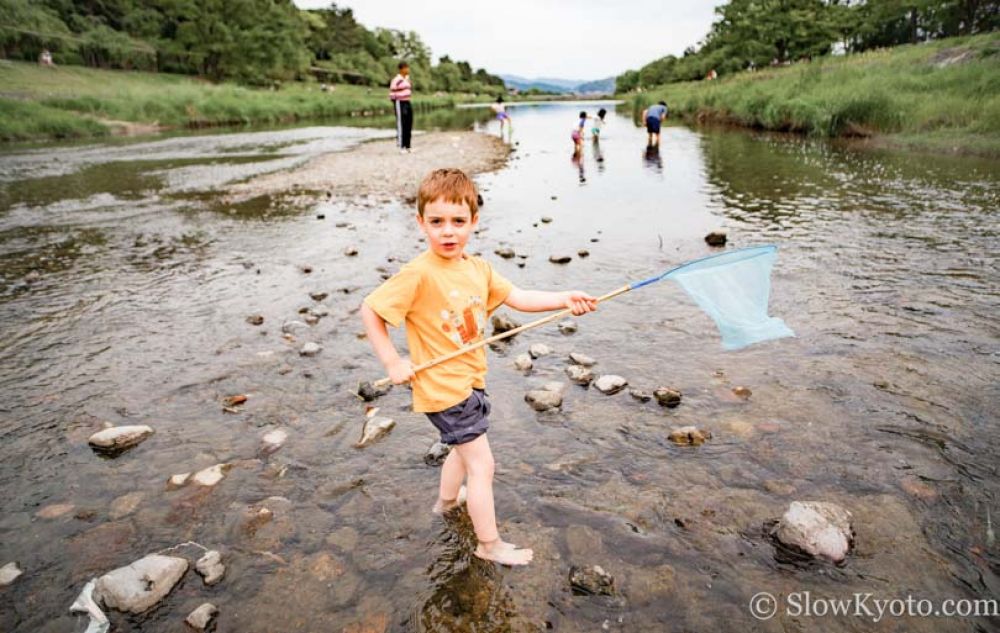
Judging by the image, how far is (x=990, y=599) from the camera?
2.74m

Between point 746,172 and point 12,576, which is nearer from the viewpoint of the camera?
point 12,576

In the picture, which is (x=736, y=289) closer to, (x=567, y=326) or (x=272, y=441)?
(x=567, y=326)

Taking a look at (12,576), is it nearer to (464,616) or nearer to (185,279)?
(464,616)

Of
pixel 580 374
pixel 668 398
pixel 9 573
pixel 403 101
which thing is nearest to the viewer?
pixel 9 573

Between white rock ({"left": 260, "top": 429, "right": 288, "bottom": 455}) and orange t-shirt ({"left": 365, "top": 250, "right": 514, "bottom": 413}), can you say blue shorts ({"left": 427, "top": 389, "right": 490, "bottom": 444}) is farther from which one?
white rock ({"left": 260, "top": 429, "right": 288, "bottom": 455})

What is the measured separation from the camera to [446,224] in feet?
10.3

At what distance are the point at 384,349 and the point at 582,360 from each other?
302cm

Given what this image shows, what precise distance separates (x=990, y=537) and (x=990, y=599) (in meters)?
0.53

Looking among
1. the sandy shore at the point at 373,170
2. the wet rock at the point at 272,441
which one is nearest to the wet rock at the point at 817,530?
the wet rock at the point at 272,441

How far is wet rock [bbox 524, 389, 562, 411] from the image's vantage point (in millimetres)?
4770

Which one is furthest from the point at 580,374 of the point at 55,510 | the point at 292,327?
the point at 55,510

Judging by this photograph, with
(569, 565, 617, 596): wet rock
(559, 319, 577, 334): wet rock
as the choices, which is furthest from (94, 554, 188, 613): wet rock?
(559, 319, 577, 334): wet rock

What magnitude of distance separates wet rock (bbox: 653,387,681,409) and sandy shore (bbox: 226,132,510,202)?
11653 millimetres

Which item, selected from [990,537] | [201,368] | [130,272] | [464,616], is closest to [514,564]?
[464,616]
